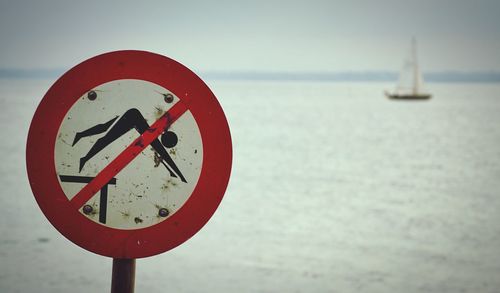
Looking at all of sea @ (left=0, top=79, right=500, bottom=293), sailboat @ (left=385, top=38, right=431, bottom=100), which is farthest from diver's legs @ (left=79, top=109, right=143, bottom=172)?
sailboat @ (left=385, top=38, right=431, bottom=100)

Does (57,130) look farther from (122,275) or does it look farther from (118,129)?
(122,275)

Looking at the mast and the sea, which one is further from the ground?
the mast

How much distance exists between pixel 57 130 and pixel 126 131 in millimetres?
206

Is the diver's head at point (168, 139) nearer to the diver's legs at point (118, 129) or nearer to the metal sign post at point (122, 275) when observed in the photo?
the diver's legs at point (118, 129)

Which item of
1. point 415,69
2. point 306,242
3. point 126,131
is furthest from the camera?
point 415,69

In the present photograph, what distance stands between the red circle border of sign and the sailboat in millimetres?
54425

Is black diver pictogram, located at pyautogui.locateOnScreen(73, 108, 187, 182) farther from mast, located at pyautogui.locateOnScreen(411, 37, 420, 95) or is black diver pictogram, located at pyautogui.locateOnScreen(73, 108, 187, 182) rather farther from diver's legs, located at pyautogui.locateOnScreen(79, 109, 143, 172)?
mast, located at pyautogui.locateOnScreen(411, 37, 420, 95)

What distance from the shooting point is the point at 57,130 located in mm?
1619

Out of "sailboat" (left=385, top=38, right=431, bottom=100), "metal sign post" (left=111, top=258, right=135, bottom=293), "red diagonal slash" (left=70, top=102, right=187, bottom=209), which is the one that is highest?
"sailboat" (left=385, top=38, right=431, bottom=100)

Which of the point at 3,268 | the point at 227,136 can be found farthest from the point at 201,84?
the point at 3,268

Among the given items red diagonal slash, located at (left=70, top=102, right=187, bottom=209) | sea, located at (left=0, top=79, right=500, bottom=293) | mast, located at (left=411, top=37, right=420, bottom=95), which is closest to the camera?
red diagonal slash, located at (left=70, top=102, right=187, bottom=209)

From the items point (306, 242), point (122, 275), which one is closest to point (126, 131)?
point (122, 275)

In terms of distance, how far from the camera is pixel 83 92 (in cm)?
163

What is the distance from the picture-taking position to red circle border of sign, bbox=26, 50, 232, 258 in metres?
1.60
